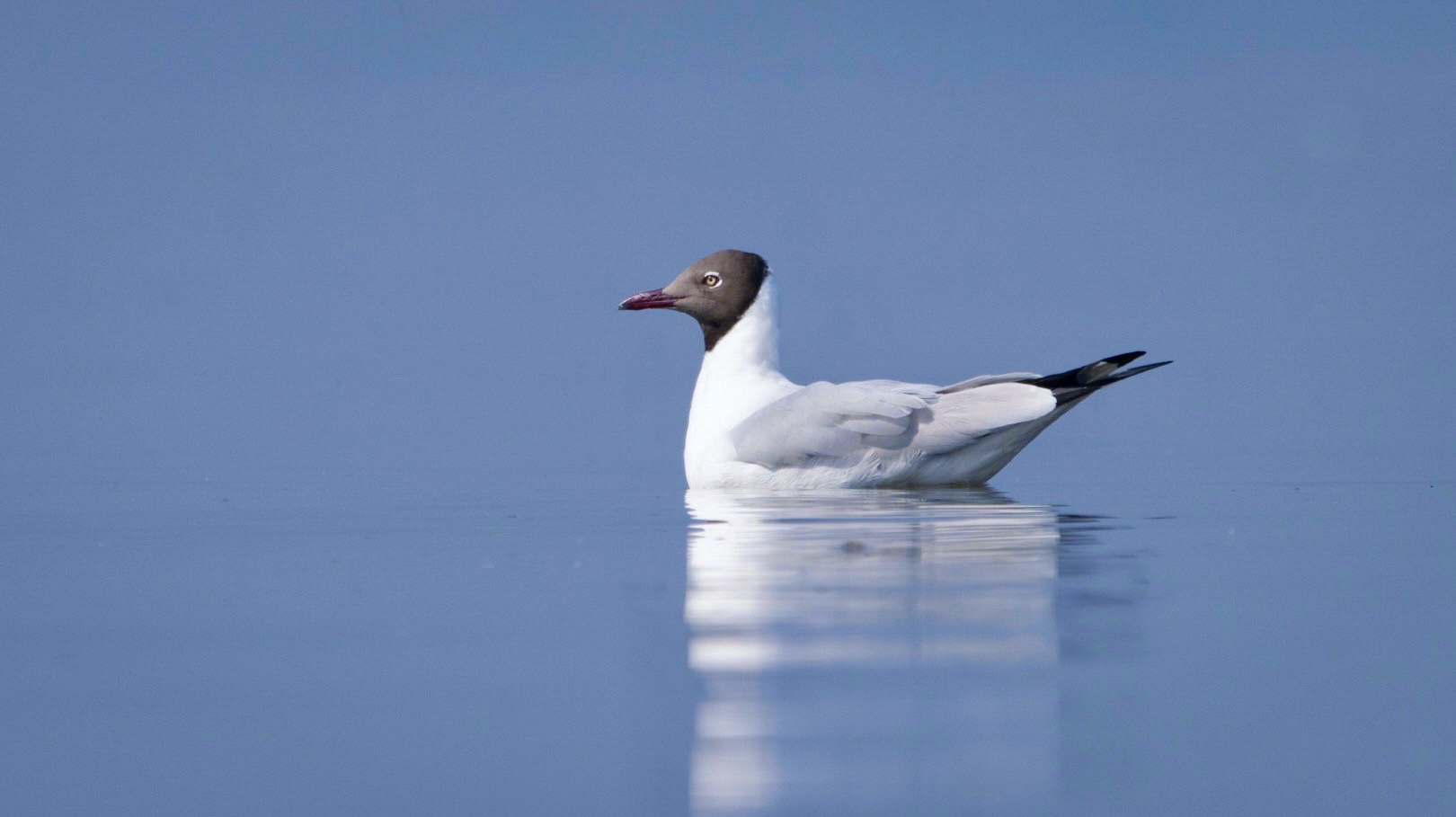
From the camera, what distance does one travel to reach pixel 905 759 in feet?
8.65

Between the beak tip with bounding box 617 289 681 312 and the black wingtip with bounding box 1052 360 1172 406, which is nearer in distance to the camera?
the black wingtip with bounding box 1052 360 1172 406

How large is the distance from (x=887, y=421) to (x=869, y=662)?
A: 432 cm

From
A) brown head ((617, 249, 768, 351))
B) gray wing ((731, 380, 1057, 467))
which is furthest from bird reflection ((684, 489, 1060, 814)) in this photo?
brown head ((617, 249, 768, 351))

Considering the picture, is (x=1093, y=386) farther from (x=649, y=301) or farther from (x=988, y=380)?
(x=649, y=301)

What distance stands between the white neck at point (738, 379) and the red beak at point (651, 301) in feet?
1.22

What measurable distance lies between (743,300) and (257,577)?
4548 mm

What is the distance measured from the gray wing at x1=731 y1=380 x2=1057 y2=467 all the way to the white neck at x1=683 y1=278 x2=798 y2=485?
24.3 inches

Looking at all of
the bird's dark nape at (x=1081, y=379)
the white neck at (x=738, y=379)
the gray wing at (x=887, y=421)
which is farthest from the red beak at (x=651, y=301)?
the bird's dark nape at (x=1081, y=379)

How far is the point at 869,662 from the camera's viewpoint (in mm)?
3295

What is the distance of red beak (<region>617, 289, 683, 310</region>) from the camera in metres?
9.27

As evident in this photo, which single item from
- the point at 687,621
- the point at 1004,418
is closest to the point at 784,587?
the point at 687,621

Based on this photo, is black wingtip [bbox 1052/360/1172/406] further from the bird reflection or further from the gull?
the bird reflection

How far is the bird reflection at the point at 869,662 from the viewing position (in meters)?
2.59

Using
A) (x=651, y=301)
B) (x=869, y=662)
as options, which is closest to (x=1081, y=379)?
(x=651, y=301)
